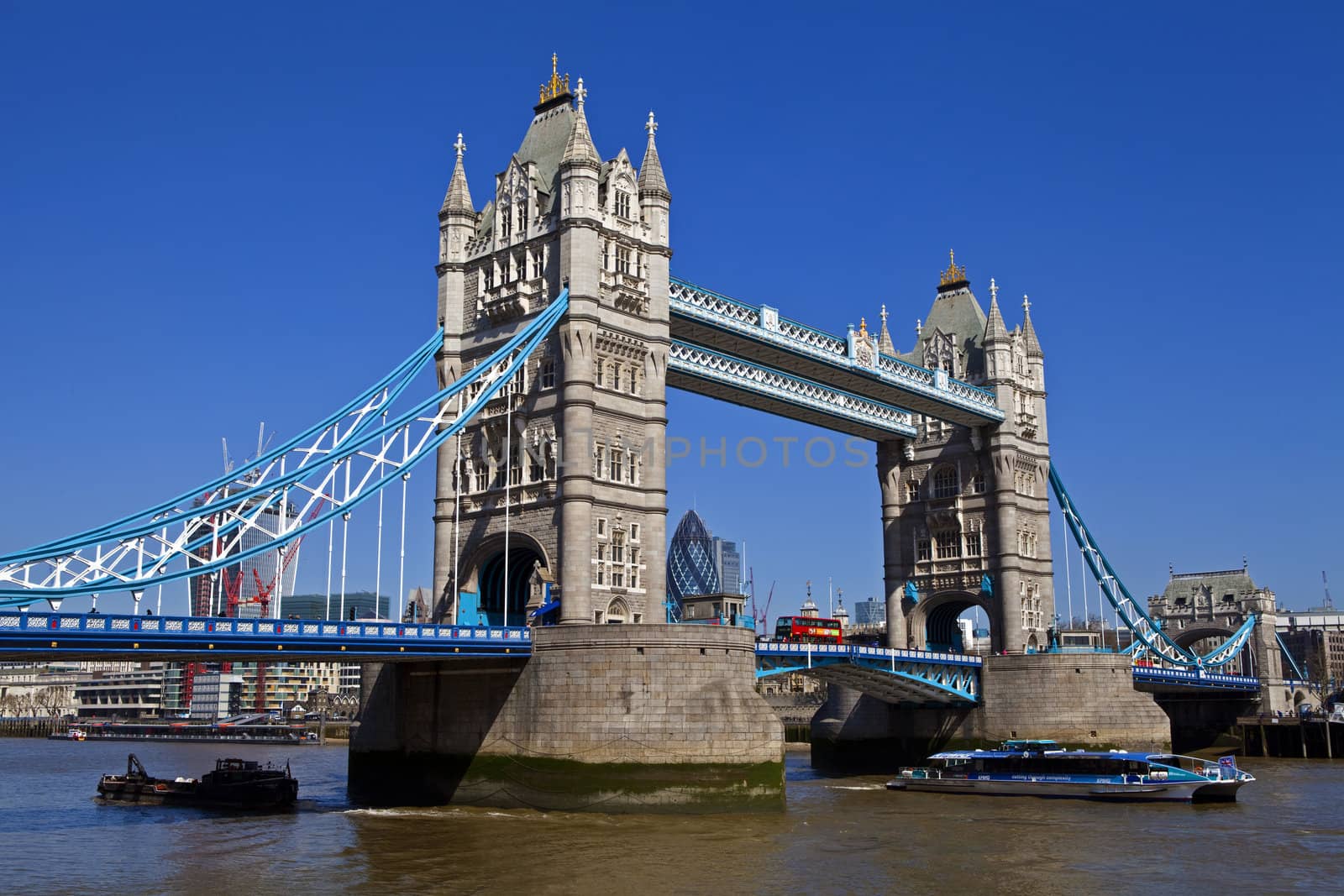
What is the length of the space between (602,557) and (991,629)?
34676mm

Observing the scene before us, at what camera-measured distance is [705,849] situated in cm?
3916

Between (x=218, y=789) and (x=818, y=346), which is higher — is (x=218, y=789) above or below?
below

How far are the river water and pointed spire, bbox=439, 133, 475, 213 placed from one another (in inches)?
1087

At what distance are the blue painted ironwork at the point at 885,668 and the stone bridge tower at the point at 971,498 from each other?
7.13 metres

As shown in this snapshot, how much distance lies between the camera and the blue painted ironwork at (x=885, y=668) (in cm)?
6091

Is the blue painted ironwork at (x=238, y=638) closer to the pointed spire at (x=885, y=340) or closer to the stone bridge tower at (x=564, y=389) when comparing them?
the stone bridge tower at (x=564, y=389)

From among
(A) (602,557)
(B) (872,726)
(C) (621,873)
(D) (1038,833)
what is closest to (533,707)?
(A) (602,557)

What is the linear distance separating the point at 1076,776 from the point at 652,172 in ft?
109

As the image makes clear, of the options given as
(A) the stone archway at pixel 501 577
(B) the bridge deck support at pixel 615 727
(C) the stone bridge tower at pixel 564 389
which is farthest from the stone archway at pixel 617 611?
(B) the bridge deck support at pixel 615 727

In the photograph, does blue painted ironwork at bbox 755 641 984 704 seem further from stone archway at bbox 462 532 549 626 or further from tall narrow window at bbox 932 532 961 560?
stone archway at bbox 462 532 549 626

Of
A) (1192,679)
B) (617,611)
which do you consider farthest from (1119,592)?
(617,611)

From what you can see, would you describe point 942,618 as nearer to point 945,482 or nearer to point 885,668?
point 945,482

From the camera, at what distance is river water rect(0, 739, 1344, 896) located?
1336 inches

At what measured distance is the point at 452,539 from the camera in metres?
60.2
